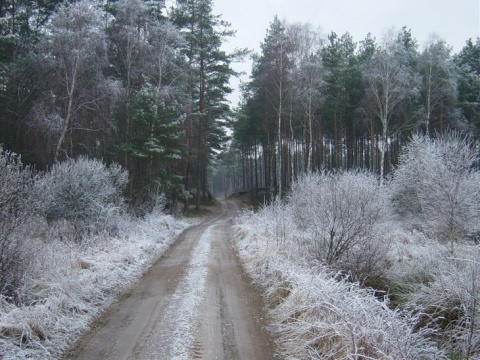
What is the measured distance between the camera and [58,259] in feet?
26.1

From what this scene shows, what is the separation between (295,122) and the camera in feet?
114

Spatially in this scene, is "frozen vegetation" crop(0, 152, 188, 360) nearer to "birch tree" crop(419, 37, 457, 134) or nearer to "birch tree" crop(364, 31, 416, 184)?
"birch tree" crop(364, 31, 416, 184)

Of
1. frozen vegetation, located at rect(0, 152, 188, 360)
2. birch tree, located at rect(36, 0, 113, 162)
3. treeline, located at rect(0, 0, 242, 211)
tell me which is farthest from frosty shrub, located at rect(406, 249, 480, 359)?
birch tree, located at rect(36, 0, 113, 162)

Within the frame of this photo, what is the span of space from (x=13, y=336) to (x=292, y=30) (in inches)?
1133

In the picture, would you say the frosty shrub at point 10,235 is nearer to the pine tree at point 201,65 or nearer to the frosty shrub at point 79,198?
the frosty shrub at point 79,198

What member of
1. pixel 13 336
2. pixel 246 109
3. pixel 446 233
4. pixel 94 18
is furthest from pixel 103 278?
pixel 246 109

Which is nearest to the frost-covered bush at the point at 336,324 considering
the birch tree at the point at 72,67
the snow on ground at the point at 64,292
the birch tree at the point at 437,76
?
the snow on ground at the point at 64,292

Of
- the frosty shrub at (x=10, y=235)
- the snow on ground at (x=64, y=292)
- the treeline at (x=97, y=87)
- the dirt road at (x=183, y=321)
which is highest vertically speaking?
the treeline at (x=97, y=87)

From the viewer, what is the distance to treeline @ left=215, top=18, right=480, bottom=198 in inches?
1092

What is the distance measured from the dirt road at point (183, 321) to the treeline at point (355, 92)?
1566cm

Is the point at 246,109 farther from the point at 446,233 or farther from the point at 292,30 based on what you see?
the point at 446,233

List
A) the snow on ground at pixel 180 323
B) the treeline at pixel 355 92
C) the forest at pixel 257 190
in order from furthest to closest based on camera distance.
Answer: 1. the treeline at pixel 355 92
2. the forest at pixel 257 190
3. the snow on ground at pixel 180 323

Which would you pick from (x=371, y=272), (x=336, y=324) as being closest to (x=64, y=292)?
(x=336, y=324)

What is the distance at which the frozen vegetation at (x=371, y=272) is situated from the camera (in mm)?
4750
